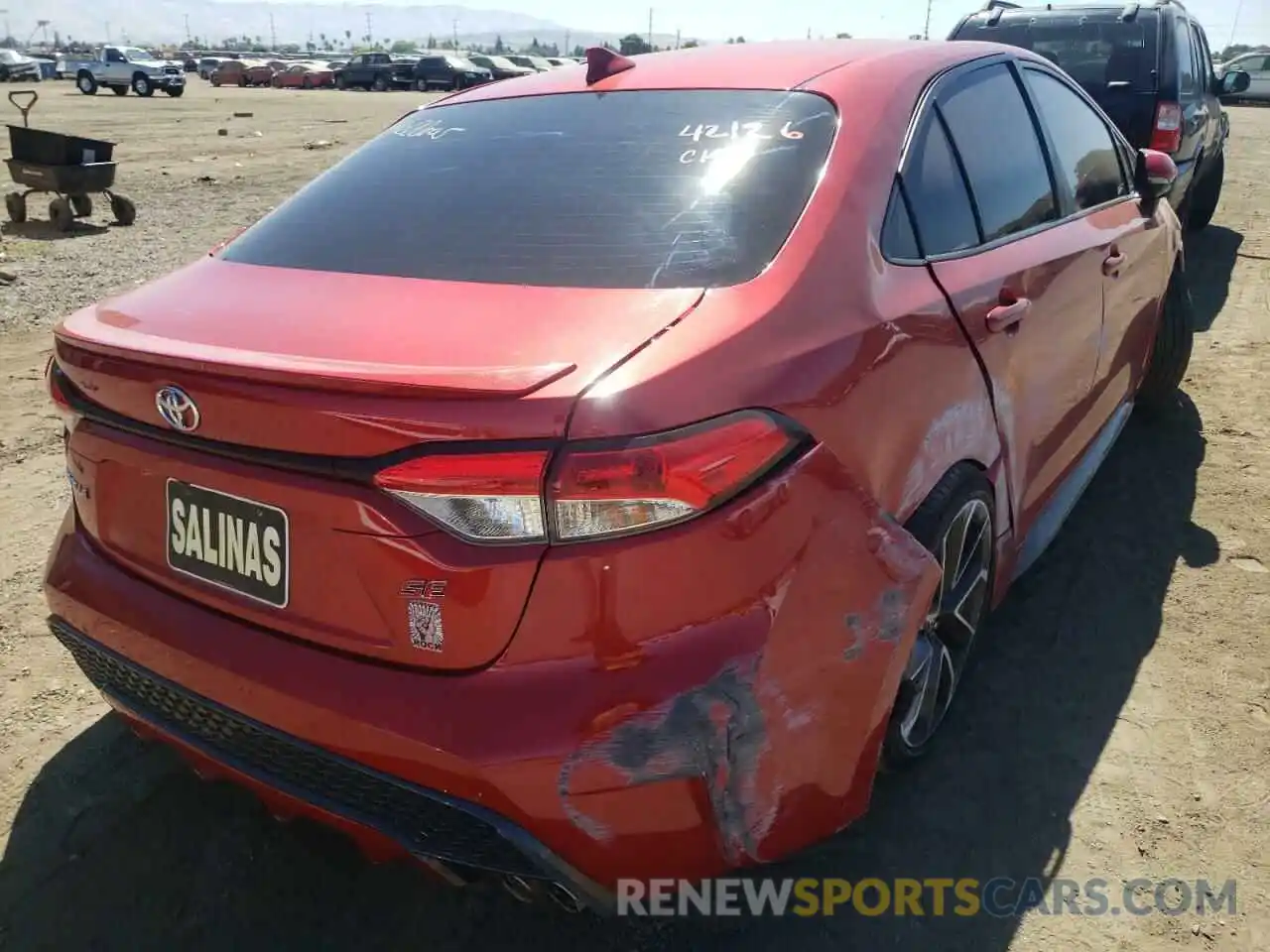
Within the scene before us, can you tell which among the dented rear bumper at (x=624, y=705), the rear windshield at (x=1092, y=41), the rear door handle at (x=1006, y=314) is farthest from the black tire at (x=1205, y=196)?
the dented rear bumper at (x=624, y=705)

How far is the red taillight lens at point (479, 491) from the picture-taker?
59.7 inches

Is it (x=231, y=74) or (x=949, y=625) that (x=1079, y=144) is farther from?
(x=231, y=74)

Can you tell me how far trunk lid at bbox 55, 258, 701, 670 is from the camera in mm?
1568

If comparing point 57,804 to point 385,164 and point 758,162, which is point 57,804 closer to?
point 385,164

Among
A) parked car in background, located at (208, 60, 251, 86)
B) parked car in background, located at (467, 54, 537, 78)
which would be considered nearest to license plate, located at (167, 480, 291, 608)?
parked car in background, located at (467, 54, 537, 78)

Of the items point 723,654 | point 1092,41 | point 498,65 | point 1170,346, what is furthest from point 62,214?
point 498,65

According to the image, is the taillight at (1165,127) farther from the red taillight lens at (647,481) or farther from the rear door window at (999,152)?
the red taillight lens at (647,481)

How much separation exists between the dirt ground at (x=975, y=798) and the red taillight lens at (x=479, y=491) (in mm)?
829

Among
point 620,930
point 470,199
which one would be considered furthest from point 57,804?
point 470,199

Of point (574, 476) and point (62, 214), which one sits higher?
point (574, 476)

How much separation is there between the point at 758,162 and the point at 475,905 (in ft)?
5.54

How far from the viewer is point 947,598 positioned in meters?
2.44

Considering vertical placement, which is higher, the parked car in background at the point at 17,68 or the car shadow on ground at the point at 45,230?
the parked car in background at the point at 17,68

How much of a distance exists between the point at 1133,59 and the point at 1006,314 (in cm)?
599
